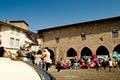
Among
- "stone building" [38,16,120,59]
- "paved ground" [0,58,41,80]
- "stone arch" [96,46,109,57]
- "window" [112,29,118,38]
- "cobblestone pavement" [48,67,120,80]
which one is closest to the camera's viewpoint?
"paved ground" [0,58,41,80]

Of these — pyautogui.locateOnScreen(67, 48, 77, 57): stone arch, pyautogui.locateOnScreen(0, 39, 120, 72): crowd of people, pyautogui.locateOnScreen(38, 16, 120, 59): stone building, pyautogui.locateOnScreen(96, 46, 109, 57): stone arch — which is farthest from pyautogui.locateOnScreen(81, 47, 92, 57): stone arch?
pyautogui.locateOnScreen(0, 39, 120, 72): crowd of people

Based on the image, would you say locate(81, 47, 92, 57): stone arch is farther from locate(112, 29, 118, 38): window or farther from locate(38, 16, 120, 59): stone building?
locate(112, 29, 118, 38): window

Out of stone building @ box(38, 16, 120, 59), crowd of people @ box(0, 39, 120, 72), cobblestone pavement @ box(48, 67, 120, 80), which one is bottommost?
cobblestone pavement @ box(48, 67, 120, 80)

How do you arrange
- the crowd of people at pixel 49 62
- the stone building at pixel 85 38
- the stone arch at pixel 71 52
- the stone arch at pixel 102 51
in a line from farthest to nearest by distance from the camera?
the stone arch at pixel 71 52, the stone arch at pixel 102 51, the stone building at pixel 85 38, the crowd of people at pixel 49 62

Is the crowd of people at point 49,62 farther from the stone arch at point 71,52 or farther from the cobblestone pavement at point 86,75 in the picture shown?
the stone arch at point 71,52

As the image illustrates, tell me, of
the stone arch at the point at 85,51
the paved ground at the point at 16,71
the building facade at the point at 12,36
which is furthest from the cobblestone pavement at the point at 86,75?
the stone arch at the point at 85,51

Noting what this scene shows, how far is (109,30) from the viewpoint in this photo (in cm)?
3192

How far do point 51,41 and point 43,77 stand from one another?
36617 millimetres

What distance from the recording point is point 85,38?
3441 centimetres

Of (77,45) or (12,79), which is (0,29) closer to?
(77,45)

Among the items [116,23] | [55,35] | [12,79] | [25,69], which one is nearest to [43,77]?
[25,69]

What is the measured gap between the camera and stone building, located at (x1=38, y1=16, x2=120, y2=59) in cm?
3169

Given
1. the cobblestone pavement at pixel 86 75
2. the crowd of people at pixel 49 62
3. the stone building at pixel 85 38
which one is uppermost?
the stone building at pixel 85 38

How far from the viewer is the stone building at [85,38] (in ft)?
104
